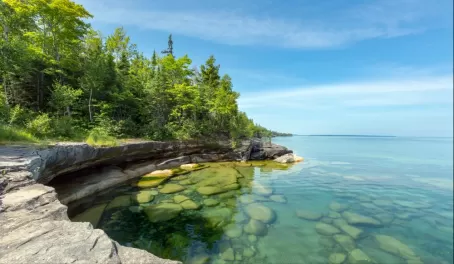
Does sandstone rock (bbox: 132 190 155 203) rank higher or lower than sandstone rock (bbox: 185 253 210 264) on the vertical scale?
higher

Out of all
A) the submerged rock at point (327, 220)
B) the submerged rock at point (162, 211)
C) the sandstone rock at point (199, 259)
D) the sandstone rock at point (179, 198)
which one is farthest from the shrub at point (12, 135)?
the submerged rock at point (327, 220)

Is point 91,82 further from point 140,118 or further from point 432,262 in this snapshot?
point 432,262

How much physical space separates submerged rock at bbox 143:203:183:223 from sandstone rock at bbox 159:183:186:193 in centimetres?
198

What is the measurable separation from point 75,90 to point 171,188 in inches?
432

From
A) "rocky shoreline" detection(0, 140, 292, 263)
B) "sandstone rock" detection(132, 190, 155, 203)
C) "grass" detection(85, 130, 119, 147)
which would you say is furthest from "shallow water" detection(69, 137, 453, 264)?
"grass" detection(85, 130, 119, 147)

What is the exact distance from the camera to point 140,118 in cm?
2083

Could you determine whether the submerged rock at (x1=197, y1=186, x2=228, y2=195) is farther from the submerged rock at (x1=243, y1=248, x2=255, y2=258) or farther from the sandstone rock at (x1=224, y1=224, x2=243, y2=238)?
the submerged rock at (x1=243, y1=248, x2=255, y2=258)

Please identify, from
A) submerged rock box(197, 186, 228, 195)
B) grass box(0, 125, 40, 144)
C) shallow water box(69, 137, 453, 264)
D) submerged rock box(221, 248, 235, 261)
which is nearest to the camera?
submerged rock box(221, 248, 235, 261)

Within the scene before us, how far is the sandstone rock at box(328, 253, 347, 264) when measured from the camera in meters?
6.71

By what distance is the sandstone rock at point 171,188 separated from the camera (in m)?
12.6

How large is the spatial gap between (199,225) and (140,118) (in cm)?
1514

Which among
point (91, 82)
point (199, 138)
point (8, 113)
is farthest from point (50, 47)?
point (199, 138)

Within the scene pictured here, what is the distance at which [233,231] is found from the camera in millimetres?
8312

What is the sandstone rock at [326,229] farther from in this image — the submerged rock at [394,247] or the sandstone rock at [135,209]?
the sandstone rock at [135,209]
